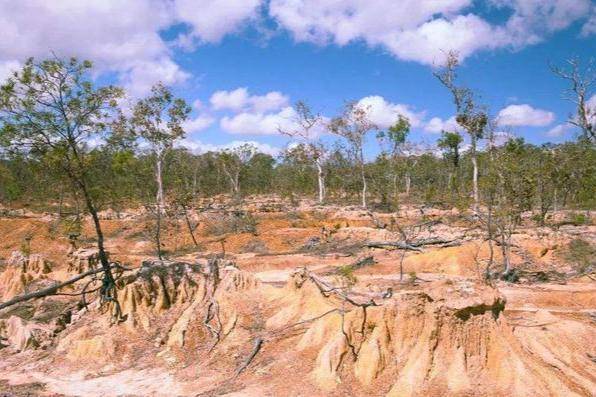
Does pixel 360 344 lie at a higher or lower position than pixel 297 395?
higher

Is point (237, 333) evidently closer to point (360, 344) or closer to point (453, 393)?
point (360, 344)

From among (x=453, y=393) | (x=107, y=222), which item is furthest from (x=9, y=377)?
(x=107, y=222)

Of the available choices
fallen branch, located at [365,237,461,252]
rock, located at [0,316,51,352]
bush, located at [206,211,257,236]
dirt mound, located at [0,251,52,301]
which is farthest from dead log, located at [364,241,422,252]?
rock, located at [0,316,51,352]

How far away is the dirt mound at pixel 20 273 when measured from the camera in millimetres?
21516

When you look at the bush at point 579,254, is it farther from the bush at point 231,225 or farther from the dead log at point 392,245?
the bush at point 231,225

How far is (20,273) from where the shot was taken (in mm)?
22078

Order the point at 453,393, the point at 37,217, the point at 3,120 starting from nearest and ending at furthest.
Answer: the point at 453,393 → the point at 3,120 → the point at 37,217

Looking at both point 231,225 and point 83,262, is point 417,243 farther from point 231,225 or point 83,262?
point 83,262

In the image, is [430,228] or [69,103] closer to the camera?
[69,103]

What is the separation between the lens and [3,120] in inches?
610

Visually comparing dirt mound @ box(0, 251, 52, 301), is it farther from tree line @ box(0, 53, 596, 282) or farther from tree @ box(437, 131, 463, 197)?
tree @ box(437, 131, 463, 197)

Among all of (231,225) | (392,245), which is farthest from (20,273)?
(392,245)

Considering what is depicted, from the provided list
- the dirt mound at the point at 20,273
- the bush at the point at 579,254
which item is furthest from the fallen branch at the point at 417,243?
the dirt mound at the point at 20,273

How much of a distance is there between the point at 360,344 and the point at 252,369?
107 inches
